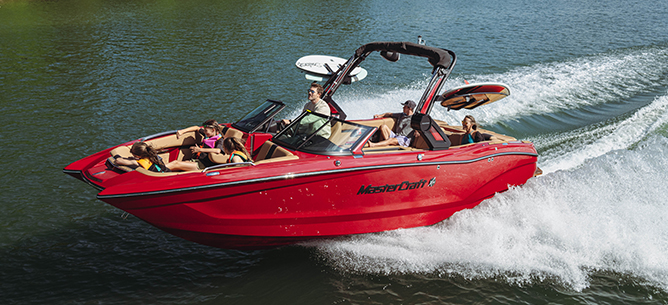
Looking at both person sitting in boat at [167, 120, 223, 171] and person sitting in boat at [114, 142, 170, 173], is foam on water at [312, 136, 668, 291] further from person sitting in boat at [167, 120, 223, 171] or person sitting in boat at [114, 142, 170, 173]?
person sitting in boat at [114, 142, 170, 173]

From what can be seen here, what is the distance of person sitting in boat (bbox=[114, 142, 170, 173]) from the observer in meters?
5.70

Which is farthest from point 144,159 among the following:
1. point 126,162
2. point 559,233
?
point 559,233

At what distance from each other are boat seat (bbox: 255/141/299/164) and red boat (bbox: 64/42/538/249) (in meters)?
0.02

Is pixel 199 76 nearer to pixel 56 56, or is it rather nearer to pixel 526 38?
pixel 56 56

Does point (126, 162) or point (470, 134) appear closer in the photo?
point (126, 162)

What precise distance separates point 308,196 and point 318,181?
223 mm

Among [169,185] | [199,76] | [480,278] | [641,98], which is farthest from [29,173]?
[641,98]

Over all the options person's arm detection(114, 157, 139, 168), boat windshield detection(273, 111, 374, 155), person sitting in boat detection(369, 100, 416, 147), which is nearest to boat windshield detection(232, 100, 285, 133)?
boat windshield detection(273, 111, 374, 155)

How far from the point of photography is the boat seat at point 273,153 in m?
5.73

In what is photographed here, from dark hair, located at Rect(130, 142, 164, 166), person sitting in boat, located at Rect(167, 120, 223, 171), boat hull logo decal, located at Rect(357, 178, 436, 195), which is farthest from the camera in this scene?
person sitting in boat, located at Rect(167, 120, 223, 171)

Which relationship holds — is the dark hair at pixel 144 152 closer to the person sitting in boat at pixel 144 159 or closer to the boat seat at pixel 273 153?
the person sitting in boat at pixel 144 159

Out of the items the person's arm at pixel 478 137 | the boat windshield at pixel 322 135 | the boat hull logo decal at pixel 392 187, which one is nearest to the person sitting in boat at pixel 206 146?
the boat windshield at pixel 322 135

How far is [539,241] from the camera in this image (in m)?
6.48

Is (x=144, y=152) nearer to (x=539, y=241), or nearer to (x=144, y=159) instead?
(x=144, y=159)
